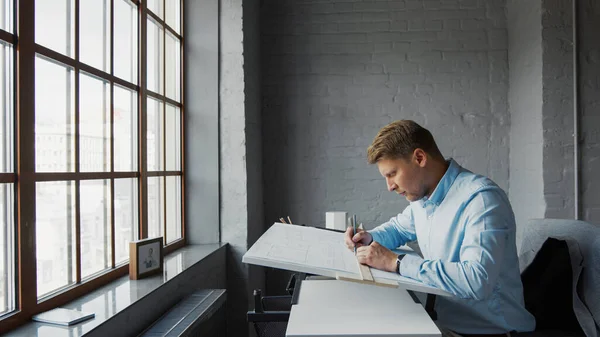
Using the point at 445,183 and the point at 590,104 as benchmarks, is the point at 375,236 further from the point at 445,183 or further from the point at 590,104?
the point at 590,104

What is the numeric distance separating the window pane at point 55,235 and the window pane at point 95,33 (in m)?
0.58

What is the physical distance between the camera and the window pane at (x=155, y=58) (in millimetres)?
2793

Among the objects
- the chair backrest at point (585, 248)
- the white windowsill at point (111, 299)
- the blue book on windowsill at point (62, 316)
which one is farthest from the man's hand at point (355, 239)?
the blue book on windowsill at point (62, 316)

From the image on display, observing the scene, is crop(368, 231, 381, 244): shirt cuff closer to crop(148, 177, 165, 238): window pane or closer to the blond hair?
the blond hair

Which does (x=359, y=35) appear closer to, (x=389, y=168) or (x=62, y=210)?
(x=389, y=168)

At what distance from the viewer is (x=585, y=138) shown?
324cm

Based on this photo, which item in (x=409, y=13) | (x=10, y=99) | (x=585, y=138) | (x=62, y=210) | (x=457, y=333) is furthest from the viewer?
(x=409, y=13)

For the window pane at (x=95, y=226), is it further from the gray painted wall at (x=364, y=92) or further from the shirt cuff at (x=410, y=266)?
the gray painted wall at (x=364, y=92)

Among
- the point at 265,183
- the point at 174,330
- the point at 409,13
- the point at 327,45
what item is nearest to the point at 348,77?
the point at 327,45

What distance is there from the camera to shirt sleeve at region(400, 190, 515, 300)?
4.84ft

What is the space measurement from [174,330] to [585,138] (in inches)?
113

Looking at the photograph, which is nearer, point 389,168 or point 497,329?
point 497,329

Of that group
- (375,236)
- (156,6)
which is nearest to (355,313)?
(375,236)

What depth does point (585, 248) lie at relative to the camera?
6.18ft
